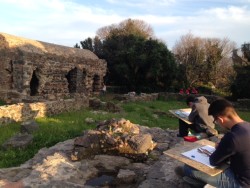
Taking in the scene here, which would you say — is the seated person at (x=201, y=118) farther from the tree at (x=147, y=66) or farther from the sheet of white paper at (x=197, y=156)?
the tree at (x=147, y=66)

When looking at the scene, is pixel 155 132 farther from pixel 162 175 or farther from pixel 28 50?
pixel 28 50

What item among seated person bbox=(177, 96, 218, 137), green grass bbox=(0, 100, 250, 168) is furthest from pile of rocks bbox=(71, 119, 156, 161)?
green grass bbox=(0, 100, 250, 168)

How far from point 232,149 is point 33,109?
9.34 m

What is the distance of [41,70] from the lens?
18.6 metres

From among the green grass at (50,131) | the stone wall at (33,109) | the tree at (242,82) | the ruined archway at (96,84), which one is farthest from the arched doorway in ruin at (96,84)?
the green grass at (50,131)

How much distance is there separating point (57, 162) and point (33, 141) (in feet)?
9.46

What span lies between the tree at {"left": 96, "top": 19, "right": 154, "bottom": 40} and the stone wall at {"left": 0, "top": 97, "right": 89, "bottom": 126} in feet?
70.9

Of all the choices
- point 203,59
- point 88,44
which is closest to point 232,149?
point 203,59

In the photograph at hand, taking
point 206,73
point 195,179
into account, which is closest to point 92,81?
point 206,73

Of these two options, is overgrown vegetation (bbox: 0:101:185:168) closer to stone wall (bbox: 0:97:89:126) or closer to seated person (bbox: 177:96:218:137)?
stone wall (bbox: 0:97:89:126)

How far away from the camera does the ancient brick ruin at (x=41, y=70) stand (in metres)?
16.9

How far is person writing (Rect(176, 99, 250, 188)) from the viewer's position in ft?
12.0

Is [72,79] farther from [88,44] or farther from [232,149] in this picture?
[232,149]

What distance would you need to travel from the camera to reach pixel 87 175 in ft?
18.5
